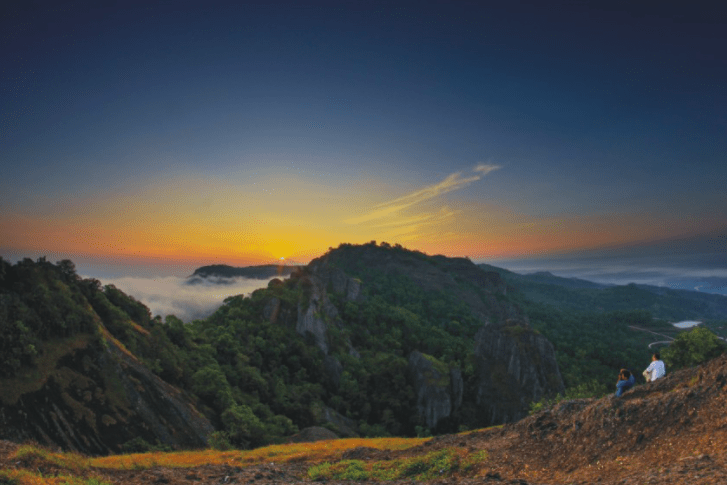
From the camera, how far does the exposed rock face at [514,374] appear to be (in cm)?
7500

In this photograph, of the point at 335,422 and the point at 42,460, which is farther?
the point at 335,422


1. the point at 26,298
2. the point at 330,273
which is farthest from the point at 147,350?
the point at 330,273

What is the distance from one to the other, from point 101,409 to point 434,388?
2513 inches

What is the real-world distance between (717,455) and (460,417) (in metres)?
74.8

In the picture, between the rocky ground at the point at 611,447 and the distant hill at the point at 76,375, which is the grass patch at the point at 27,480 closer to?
the rocky ground at the point at 611,447

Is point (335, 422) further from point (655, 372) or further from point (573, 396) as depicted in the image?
point (655, 372)

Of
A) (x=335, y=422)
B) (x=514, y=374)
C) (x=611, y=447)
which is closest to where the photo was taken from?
(x=611, y=447)

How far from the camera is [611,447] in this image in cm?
1250

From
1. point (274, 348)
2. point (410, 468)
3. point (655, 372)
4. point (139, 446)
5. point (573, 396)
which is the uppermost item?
point (655, 372)

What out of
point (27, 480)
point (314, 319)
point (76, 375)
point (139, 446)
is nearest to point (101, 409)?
point (76, 375)

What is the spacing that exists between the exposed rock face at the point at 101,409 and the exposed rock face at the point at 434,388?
53.0 m

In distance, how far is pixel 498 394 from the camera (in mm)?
78438

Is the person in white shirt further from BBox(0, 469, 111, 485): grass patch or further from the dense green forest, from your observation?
the dense green forest

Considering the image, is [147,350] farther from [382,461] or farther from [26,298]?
[382,461]
